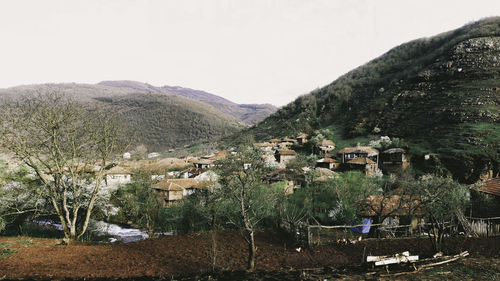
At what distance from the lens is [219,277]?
891 centimetres

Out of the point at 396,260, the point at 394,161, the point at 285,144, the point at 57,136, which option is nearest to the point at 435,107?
the point at 394,161

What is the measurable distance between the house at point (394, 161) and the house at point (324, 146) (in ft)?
47.2

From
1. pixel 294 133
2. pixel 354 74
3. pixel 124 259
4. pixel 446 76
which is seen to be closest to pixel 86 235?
pixel 124 259

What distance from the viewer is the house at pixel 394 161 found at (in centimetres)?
4632

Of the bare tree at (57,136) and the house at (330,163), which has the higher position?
the bare tree at (57,136)

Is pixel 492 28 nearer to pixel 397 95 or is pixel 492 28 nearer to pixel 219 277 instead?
pixel 397 95

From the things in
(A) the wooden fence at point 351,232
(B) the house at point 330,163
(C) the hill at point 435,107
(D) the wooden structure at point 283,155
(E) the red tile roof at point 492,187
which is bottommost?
(A) the wooden fence at point 351,232

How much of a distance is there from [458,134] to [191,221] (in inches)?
2021

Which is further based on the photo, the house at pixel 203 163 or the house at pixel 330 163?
the house at pixel 203 163


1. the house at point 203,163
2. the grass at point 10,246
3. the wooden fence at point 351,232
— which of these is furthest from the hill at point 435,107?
the grass at point 10,246

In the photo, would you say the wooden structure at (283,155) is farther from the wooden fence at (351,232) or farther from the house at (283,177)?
the wooden fence at (351,232)

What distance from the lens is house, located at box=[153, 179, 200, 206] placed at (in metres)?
39.2

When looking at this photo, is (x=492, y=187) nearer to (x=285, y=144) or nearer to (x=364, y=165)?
(x=364, y=165)

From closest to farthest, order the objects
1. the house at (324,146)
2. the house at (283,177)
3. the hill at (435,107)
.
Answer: the house at (283,177)
the hill at (435,107)
the house at (324,146)
